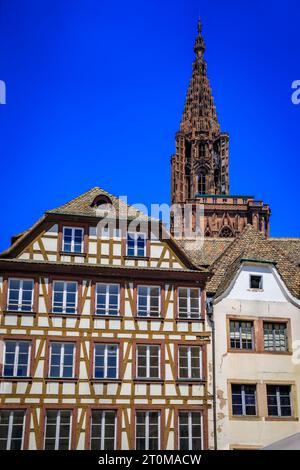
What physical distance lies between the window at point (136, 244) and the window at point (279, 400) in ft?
24.3

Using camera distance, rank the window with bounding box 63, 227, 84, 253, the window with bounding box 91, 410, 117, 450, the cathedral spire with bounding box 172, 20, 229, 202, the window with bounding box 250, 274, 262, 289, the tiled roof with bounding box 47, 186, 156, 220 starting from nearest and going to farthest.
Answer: the window with bounding box 91, 410, 117, 450 < the window with bounding box 63, 227, 84, 253 < the tiled roof with bounding box 47, 186, 156, 220 < the window with bounding box 250, 274, 262, 289 < the cathedral spire with bounding box 172, 20, 229, 202

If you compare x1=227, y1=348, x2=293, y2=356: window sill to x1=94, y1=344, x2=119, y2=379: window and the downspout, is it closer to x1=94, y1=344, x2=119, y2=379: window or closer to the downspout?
the downspout

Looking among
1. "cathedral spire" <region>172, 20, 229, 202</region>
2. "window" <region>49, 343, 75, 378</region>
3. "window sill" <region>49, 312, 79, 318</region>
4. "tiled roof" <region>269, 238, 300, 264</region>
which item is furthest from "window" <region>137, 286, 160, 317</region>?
"cathedral spire" <region>172, 20, 229, 202</region>

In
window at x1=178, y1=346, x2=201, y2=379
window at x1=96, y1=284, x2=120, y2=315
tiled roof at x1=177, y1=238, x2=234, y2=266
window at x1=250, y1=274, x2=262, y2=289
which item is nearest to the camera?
window at x1=178, y1=346, x2=201, y2=379

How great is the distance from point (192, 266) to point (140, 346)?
13.0ft

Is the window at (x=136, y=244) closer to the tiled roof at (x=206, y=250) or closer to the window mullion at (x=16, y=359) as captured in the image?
the tiled roof at (x=206, y=250)

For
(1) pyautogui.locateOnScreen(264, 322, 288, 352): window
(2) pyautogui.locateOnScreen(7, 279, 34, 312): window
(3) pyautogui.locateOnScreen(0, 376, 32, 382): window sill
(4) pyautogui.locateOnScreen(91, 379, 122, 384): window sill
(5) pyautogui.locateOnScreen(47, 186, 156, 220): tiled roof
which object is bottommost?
(3) pyautogui.locateOnScreen(0, 376, 32, 382): window sill

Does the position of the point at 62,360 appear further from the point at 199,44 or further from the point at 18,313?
the point at 199,44

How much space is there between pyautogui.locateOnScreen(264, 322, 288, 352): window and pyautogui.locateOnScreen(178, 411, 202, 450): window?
13.3ft

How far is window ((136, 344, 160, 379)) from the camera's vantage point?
2455cm

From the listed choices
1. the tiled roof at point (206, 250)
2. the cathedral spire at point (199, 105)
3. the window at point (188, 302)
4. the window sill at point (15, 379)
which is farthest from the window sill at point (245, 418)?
the cathedral spire at point (199, 105)

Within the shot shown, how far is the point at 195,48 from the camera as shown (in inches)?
3949

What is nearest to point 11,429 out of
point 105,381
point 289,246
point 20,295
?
point 105,381

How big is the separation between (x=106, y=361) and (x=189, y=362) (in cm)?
326
